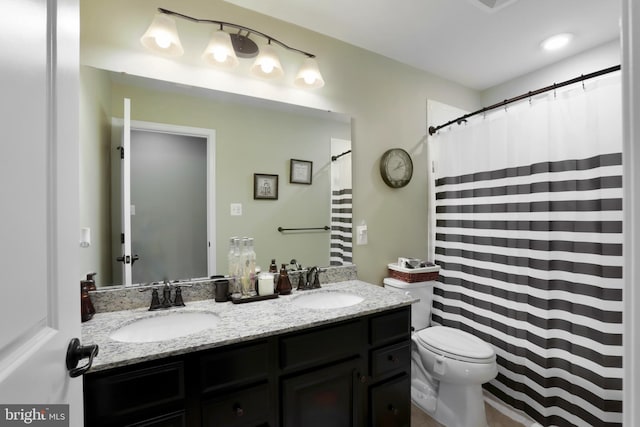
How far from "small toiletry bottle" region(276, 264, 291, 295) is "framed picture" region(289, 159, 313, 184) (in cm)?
58

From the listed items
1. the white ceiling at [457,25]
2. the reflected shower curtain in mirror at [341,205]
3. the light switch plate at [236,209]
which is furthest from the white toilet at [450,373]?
the white ceiling at [457,25]

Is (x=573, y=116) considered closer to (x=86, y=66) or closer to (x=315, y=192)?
(x=315, y=192)

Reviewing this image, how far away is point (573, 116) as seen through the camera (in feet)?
5.23

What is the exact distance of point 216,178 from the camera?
159 centimetres

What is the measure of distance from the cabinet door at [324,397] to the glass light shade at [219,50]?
1.61 m

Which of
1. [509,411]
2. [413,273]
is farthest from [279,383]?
[509,411]

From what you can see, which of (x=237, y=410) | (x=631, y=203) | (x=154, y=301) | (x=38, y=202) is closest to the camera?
(x=631, y=203)

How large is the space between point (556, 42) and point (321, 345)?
2.50 m

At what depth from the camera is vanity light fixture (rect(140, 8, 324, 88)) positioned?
4.50 ft

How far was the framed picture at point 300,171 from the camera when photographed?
180 cm

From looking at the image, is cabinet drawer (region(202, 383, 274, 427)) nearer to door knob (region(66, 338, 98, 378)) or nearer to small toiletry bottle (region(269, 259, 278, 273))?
door knob (region(66, 338, 98, 378))

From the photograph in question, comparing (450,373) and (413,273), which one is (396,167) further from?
(450,373)

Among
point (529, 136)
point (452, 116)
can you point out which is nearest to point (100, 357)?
point (529, 136)

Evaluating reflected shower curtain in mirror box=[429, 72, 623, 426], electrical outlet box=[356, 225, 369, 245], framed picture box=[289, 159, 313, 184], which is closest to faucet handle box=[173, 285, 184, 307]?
framed picture box=[289, 159, 313, 184]
